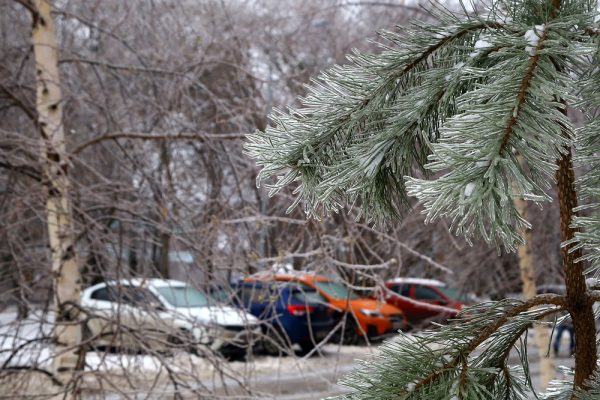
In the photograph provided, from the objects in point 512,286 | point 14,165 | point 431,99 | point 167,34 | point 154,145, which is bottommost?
point 512,286

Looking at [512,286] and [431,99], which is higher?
[431,99]

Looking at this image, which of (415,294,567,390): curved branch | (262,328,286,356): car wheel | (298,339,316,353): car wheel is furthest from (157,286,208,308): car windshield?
(415,294,567,390): curved branch

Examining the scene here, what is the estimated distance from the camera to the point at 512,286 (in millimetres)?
11062

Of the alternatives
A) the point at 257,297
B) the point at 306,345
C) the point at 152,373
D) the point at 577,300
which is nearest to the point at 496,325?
the point at 577,300

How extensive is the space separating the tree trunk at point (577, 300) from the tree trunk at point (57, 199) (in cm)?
377

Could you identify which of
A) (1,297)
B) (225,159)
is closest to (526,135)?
(225,159)

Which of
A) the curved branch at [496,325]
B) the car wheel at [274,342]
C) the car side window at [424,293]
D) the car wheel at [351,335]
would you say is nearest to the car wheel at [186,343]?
the car wheel at [274,342]

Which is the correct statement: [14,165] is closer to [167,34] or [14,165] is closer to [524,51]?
[167,34]

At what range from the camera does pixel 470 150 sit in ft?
3.69

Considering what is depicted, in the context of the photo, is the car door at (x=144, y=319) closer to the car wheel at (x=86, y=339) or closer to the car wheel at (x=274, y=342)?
the car wheel at (x=86, y=339)

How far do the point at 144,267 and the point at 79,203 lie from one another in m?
0.96

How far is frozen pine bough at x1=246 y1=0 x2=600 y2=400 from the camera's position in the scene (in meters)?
1.13

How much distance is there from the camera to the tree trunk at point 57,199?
4.86 m

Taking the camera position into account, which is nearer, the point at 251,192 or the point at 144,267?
the point at 144,267
